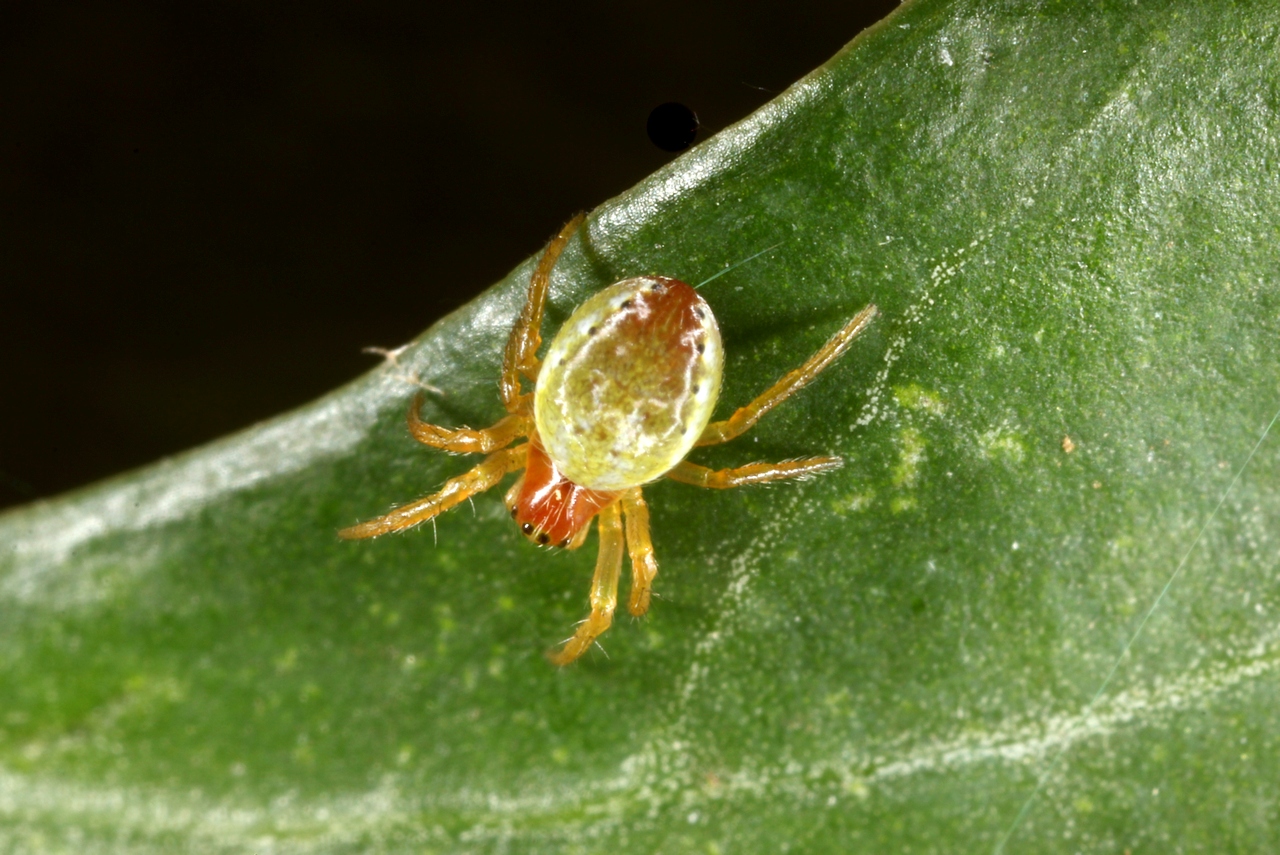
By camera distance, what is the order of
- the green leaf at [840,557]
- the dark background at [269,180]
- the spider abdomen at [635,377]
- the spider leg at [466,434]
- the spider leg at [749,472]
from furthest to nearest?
the dark background at [269,180], the spider leg at [466,434], the spider leg at [749,472], the spider abdomen at [635,377], the green leaf at [840,557]

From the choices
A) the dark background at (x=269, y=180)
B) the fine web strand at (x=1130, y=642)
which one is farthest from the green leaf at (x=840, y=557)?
the dark background at (x=269, y=180)

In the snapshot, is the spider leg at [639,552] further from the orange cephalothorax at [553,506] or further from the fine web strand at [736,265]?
the fine web strand at [736,265]

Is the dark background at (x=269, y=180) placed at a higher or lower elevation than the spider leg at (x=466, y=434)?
higher

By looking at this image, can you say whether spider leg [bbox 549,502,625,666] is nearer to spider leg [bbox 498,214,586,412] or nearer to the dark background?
spider leg [bbox 498,214,586,412]

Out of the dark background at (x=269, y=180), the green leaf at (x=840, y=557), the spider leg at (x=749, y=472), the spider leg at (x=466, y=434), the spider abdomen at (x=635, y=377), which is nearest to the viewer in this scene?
the green leaf at (x=840, y=557)

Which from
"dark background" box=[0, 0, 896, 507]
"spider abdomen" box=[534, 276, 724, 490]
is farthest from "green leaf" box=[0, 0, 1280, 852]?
"dark background" box=[0, 0, 896, 507]

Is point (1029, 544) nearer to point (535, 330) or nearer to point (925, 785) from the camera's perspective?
point (925, 785)
